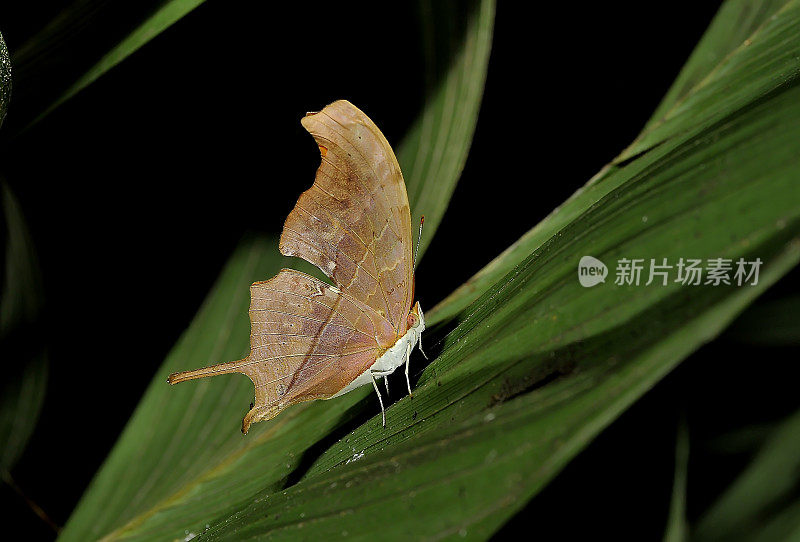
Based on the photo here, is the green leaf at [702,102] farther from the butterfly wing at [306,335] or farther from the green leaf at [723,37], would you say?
the butterfly wing at [306,335]

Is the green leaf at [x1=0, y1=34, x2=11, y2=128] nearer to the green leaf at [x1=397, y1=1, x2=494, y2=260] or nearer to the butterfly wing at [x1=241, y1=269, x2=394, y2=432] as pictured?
the butterfly wing at [x1=241, y1=269, x2=394, y2=432]

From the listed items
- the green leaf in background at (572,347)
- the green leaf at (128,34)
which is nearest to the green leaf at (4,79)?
the green leaf at (128,34)

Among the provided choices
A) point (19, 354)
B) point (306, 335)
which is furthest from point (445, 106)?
point (19, 354)

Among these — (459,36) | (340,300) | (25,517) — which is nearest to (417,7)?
(459,36)

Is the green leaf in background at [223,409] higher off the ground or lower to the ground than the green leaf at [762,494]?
higher

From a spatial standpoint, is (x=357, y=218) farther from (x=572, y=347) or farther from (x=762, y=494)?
(x=762, y=494)

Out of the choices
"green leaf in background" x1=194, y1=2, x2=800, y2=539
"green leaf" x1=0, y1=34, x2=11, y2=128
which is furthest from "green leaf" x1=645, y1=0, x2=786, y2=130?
"green leaf" x1=0, y1=34, x2=11, y2=128
